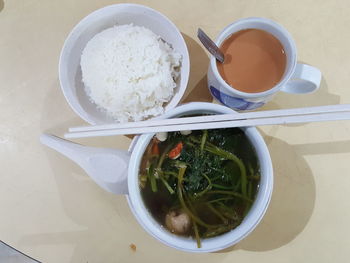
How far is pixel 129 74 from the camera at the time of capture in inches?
43.9

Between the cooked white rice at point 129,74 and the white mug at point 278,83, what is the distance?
0.17m

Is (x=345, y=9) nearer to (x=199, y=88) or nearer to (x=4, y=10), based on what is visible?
(x=199, y=88)

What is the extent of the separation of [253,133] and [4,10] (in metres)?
0.95

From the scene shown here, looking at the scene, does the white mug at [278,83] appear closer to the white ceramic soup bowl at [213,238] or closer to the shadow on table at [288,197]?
the white ceramic soup bowl at [213,238]

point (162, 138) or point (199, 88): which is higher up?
point (199, 88)

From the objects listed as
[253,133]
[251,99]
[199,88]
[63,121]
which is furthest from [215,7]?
[63,121]

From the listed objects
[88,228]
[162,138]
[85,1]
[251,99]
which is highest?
[85,1]

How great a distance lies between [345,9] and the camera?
121 centimetres

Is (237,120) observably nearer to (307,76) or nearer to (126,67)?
(307,76)

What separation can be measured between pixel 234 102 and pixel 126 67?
344 mm

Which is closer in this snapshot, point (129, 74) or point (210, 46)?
point (210, 46)

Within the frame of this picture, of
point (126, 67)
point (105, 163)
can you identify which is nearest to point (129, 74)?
point (126, 67)

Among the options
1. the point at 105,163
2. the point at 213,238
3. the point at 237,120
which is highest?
the point at 237,120

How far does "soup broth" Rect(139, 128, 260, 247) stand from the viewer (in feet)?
3.29
